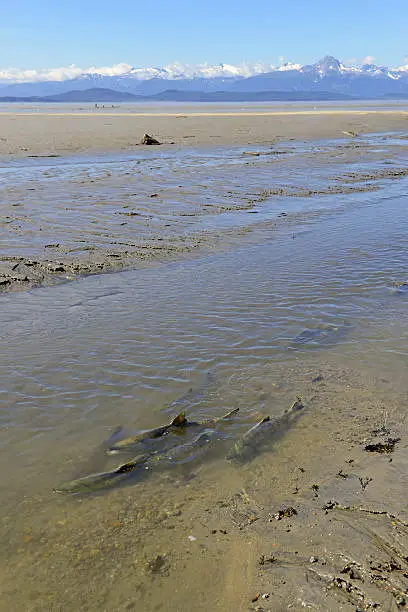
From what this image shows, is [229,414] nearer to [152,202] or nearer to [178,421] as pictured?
[178,421]

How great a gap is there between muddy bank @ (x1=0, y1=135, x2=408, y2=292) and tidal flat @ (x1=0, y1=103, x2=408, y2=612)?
10 centimetres

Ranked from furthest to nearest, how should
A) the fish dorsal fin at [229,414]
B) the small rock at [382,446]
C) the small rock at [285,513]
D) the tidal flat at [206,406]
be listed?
1. the fish dorsal fin at [229,414]
2. the small rock at [382,446]
3. the small rock at [285,513]
4. the tidal flat at [206,406]

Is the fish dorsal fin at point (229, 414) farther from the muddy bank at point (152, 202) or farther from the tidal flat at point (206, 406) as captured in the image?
the muddy bank at point (152, 202)

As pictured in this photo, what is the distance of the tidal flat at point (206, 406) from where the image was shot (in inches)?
117

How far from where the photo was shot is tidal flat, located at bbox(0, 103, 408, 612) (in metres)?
2.98

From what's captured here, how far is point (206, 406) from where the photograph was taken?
4762 millimetres

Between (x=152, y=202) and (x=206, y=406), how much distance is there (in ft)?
30.7

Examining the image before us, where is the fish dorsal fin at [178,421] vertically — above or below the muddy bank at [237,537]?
Answer: above

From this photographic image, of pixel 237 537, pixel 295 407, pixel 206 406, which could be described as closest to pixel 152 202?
pixel 206 406

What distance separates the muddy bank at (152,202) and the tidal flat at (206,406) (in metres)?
0.10

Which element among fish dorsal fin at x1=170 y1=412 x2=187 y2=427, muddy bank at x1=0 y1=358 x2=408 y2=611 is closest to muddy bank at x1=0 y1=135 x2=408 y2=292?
fish dorsal fin at x1=170 y1=412 x2=187 y2=427

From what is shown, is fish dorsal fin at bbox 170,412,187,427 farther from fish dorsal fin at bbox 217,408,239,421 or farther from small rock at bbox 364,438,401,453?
small rock at bbox 364,438,401,453

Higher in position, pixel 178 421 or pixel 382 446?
pixel 178 421

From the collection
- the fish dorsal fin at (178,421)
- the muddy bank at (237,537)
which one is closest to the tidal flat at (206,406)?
the muddy bank at (237,537)
